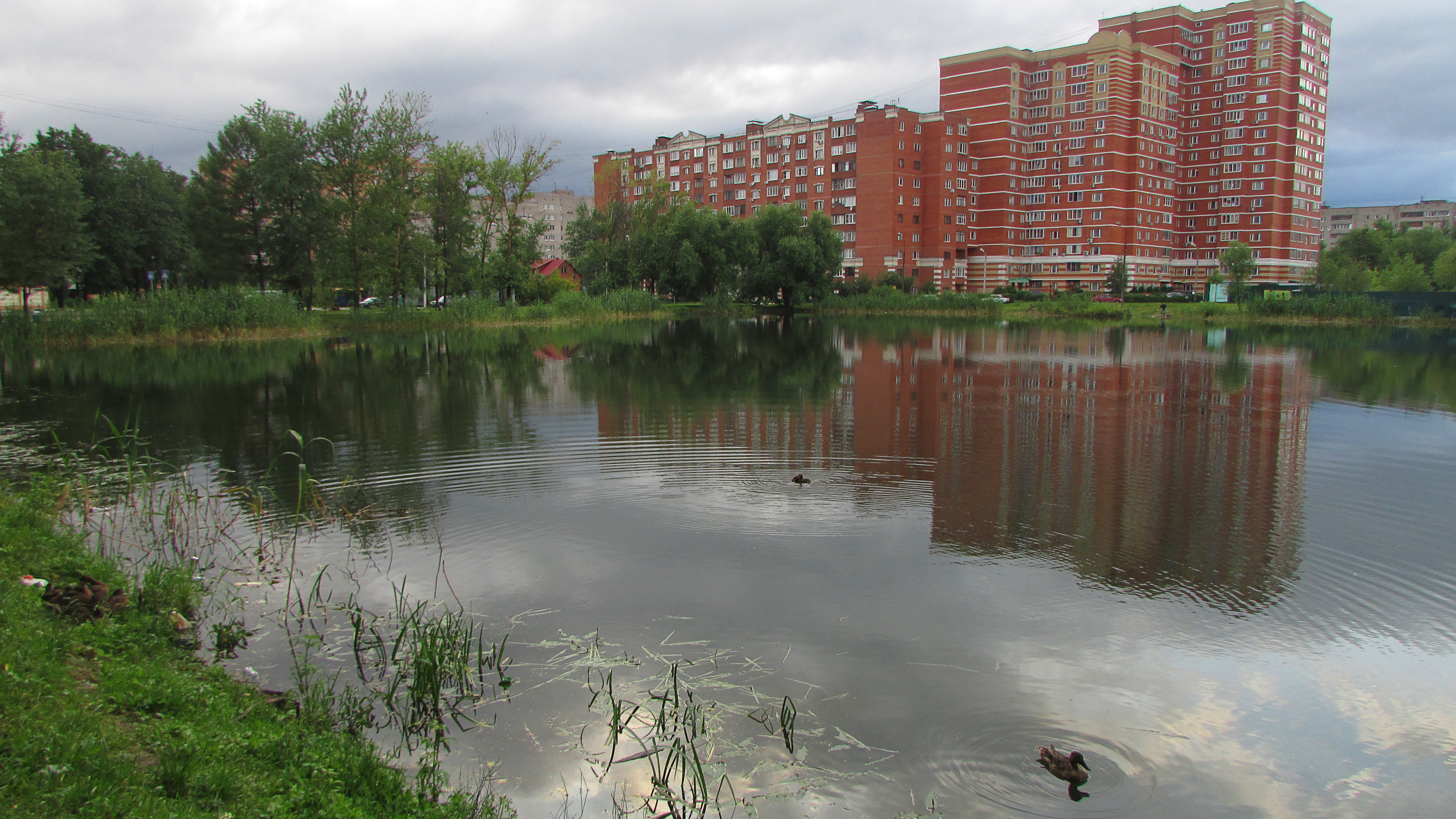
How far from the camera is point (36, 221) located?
1454 inches

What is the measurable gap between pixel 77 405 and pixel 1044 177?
105 m

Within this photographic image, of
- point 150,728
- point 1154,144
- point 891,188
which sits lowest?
point 150,728

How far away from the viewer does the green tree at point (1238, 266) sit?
81500 millimetres

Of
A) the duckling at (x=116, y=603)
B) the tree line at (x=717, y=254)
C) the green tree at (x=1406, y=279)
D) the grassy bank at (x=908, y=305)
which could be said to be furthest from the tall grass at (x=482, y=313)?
the green tree at (x=1406, y=279)

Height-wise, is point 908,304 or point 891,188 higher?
point 891,188

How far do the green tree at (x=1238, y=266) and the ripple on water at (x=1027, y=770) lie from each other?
89166mm

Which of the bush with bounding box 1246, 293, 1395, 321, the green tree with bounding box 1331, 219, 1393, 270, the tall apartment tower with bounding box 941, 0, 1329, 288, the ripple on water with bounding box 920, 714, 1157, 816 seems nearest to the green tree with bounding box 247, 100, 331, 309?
the ripple on water with bounding box 920, 714, 1157, 816

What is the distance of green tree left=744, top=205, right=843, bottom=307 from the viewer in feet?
252

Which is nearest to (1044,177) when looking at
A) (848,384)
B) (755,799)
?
(848,384)

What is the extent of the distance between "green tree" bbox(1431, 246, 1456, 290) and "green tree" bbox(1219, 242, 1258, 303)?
15.6 m

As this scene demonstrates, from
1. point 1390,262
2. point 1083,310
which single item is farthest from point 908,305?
point 1390,262

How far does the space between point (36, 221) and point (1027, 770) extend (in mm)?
46242

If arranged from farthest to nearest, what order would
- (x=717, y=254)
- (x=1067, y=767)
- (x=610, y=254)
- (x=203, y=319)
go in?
(x=610, y=254), (x=717, y=254), (x=203, y=319), (x=1067, y=767)

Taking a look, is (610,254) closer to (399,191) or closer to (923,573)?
(399,191)
